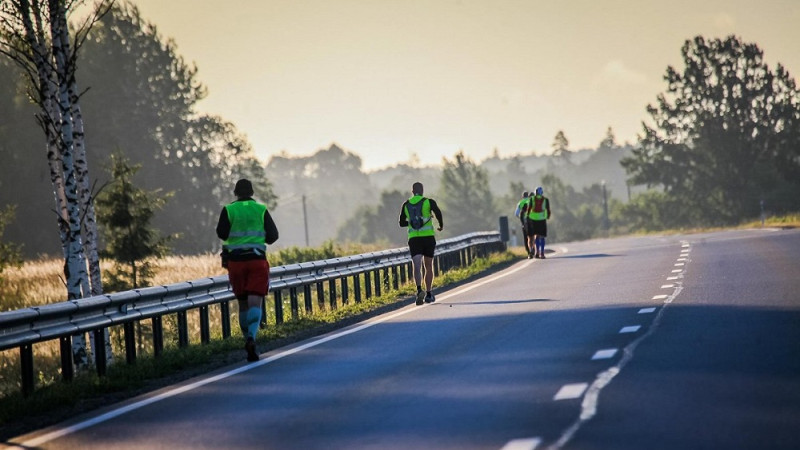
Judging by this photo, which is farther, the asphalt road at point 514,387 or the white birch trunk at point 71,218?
the white birch trunk at point 71,218

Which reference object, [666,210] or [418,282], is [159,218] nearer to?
[666,210]

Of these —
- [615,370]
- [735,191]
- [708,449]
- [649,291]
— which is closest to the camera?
[708,449]

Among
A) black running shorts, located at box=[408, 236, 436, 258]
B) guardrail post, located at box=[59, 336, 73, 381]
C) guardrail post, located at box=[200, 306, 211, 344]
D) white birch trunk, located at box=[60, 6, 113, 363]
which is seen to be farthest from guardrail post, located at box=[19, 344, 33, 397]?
black running shorts, located at box=[408, 236, 436, 258]

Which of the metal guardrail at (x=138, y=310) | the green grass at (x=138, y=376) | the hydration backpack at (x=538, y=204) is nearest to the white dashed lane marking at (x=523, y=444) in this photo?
the green grass at (x=138, y=376)

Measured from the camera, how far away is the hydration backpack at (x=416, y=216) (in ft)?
67.2

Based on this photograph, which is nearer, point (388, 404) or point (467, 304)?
point (388, 404)

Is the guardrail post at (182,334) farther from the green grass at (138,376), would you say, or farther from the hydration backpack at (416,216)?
the hydration backpack at (416,216)

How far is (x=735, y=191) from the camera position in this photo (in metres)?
97.6

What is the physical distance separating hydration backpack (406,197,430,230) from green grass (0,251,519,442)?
1.97 metres

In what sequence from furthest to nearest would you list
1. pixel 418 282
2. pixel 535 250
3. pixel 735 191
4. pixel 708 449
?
1. pixel 735 191
2. pixel 535 250
3. pixel 418 282
4. pixel 708 449

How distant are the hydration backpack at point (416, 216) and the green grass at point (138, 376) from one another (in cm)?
197

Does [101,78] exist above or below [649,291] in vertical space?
above

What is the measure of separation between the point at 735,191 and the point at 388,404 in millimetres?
92136

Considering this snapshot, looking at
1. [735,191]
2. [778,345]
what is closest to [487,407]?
[778,345]
